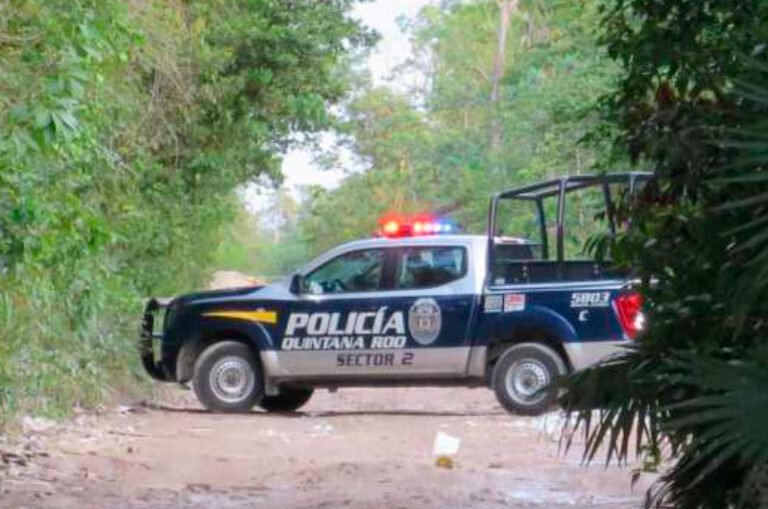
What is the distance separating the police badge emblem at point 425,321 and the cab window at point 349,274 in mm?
523

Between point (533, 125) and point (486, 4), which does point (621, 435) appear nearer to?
point (533, 125)

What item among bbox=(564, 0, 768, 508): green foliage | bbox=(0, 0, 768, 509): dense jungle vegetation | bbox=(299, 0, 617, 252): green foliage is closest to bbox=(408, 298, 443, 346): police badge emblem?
bbox=(0, 0, 768, 509): dense jungle vegetation

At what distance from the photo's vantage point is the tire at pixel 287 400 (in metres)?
16.7

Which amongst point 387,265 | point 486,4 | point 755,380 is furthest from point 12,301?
point 486,4

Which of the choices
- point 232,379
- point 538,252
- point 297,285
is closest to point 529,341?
point 538,252

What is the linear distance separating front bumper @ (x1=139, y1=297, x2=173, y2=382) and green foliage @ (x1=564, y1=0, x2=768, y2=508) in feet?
34.6

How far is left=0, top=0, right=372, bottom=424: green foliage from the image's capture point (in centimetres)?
909

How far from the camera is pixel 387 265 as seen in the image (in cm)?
1577

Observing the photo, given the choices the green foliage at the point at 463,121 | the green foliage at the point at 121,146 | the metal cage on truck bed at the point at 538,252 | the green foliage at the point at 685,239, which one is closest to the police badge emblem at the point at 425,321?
the metal cage on truck bed at the point at 538,252

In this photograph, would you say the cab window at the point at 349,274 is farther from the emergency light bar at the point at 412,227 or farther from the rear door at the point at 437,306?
the emergency light bar at the point at 412,227

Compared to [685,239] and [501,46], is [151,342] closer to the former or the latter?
[685,239]

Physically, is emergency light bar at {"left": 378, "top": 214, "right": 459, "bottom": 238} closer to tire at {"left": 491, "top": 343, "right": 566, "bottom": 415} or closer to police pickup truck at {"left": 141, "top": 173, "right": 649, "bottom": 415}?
police pickup truck at {"left": 141, "top": 173, "right": 649, "bottom": 415}

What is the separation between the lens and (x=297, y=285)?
1614cm

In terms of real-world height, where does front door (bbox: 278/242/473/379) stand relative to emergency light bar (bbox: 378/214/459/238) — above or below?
below
